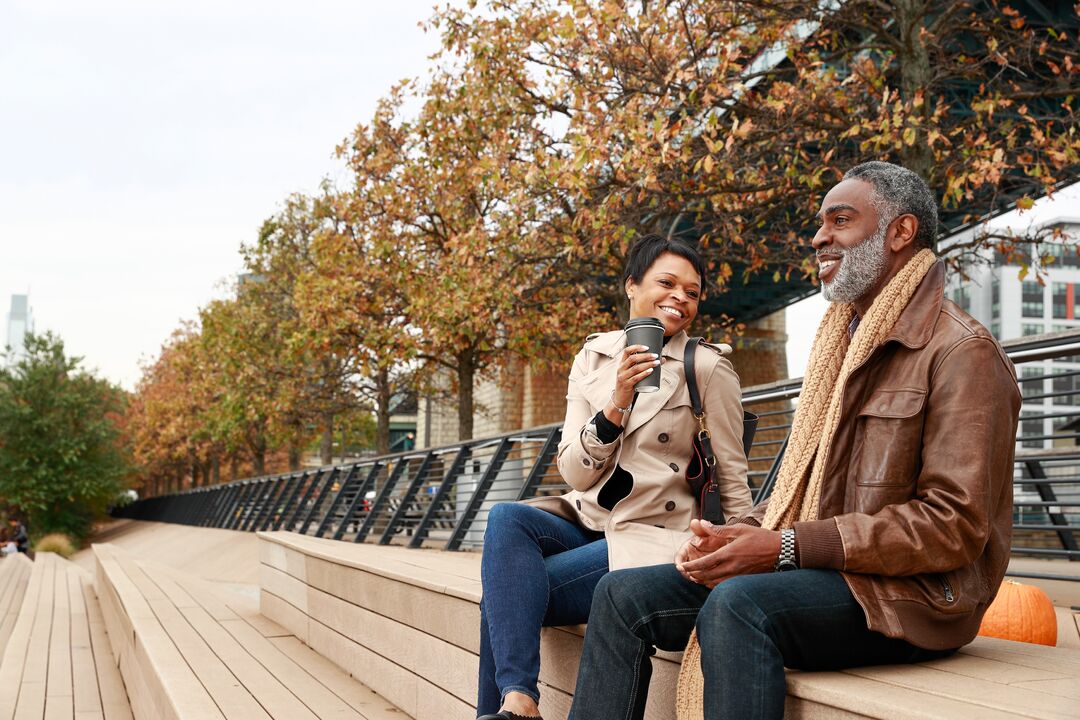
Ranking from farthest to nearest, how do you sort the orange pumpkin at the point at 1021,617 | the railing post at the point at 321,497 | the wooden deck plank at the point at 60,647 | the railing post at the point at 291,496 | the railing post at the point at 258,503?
the railing post at the point at 258,503
the railing post at the point at 291,496
the railing post at the point at 321,497
the wooden deck plank at the point at 60,647
the orange pumpkin at the point at 1021,617

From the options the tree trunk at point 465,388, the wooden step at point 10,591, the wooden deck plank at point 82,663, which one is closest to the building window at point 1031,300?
the tree trunk at point 465,388

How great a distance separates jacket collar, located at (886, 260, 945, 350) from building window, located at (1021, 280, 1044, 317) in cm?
11189

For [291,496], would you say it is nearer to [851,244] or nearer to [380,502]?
[380,502]

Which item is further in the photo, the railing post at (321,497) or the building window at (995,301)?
the building window at (995,301)

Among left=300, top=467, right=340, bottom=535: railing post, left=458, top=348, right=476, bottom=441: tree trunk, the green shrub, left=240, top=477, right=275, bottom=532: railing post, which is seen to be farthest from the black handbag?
the green shrub

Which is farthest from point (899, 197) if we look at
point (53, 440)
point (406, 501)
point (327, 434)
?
point (53, 440)

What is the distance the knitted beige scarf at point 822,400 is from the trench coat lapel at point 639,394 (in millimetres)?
638

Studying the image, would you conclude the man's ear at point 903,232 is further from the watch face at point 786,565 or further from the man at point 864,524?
the watch face at point 786,565

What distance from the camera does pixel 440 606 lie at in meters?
4.41

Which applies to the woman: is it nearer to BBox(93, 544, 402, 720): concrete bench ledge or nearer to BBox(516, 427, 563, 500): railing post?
BBox(93, 544, 402, 720): concrete bench ledge

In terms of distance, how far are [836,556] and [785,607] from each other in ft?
0.59

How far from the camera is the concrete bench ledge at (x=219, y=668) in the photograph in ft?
15.2

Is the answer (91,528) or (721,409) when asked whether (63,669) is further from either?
(91,528)

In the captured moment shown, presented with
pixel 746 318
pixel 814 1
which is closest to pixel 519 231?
pixel 814 1
